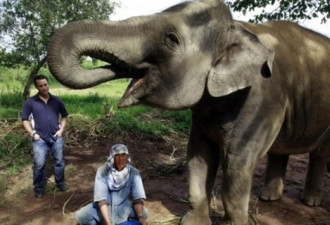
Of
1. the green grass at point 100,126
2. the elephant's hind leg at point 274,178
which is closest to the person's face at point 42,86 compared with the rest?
the green grass at point 100,126

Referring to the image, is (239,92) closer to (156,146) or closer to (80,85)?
(80,85)

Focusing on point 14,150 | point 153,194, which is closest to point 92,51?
point 153,194

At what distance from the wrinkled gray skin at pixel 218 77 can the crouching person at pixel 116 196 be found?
50 cm

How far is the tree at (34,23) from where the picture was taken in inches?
530

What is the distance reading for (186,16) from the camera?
3.11 meters

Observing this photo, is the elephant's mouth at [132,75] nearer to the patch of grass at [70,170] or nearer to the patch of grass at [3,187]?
the patch of grass at [3,187]

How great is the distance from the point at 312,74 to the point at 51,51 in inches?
96.3

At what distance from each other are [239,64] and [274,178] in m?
2.08

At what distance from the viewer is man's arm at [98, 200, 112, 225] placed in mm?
3620

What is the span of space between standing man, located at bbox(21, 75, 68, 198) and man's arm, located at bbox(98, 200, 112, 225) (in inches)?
70.0

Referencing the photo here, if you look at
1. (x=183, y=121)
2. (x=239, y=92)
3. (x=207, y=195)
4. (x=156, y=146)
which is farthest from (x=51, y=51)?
(x=183, y=121)

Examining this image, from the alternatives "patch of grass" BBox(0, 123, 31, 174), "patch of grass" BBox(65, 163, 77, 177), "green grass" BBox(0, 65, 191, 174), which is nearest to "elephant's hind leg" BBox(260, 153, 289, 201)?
"patch of grass" BBox(65, 163, 77, 177)

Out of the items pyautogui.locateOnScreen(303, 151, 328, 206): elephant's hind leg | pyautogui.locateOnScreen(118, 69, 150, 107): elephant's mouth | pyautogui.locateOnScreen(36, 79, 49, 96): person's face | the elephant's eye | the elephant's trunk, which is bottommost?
pyautogui.locateOnScreen(303, 151, 328, 206): elephant's hind leg

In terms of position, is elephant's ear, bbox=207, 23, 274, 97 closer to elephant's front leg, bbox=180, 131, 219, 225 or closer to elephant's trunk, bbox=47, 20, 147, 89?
elephant's trunk, bbox=47, 20, 147, 89
